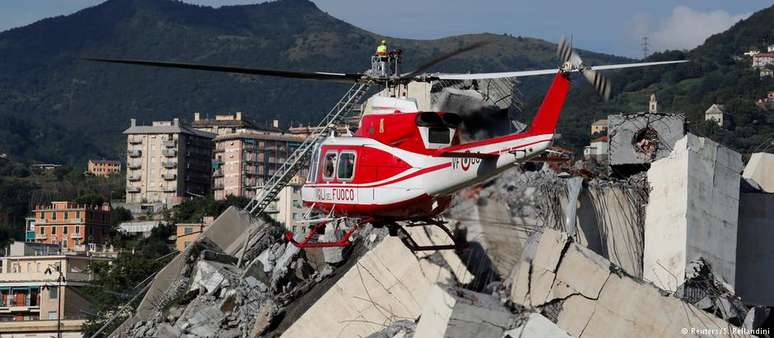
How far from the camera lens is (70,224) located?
168m

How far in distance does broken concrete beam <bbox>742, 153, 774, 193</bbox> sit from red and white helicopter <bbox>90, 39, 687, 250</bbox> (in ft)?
32.8

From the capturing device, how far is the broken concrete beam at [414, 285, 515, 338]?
25.0 meters

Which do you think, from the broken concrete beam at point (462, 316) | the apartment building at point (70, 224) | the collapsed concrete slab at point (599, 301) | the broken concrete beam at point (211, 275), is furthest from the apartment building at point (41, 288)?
the broken concrete beam at point (462, 316)

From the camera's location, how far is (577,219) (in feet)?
107

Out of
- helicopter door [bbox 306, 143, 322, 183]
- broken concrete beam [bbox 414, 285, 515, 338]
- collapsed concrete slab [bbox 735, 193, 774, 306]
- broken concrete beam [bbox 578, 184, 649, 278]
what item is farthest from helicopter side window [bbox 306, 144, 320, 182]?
collapsed concrete slab [bbox 735, 193, 774, 306]

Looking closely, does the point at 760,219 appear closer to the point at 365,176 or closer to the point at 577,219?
the point at 577,219

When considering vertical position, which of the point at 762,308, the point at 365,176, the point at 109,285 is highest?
the point at 365,176

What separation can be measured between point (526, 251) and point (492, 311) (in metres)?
2.84

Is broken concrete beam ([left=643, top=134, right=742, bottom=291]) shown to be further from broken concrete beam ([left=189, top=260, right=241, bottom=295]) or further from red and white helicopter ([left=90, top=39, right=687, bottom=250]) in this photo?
broken concrete beam ([left=189, top=260, right=241, bottom=295])

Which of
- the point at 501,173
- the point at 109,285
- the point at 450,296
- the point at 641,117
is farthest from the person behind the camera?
the point at 109,285

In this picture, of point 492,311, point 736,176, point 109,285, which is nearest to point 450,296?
point 492,311

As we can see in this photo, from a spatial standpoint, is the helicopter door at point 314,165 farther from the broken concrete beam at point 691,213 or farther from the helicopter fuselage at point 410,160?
the broken concrete beam at point 691,213

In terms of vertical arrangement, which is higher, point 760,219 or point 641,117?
point 641,117

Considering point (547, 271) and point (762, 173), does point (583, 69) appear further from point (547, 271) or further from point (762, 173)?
point (762, 173)
